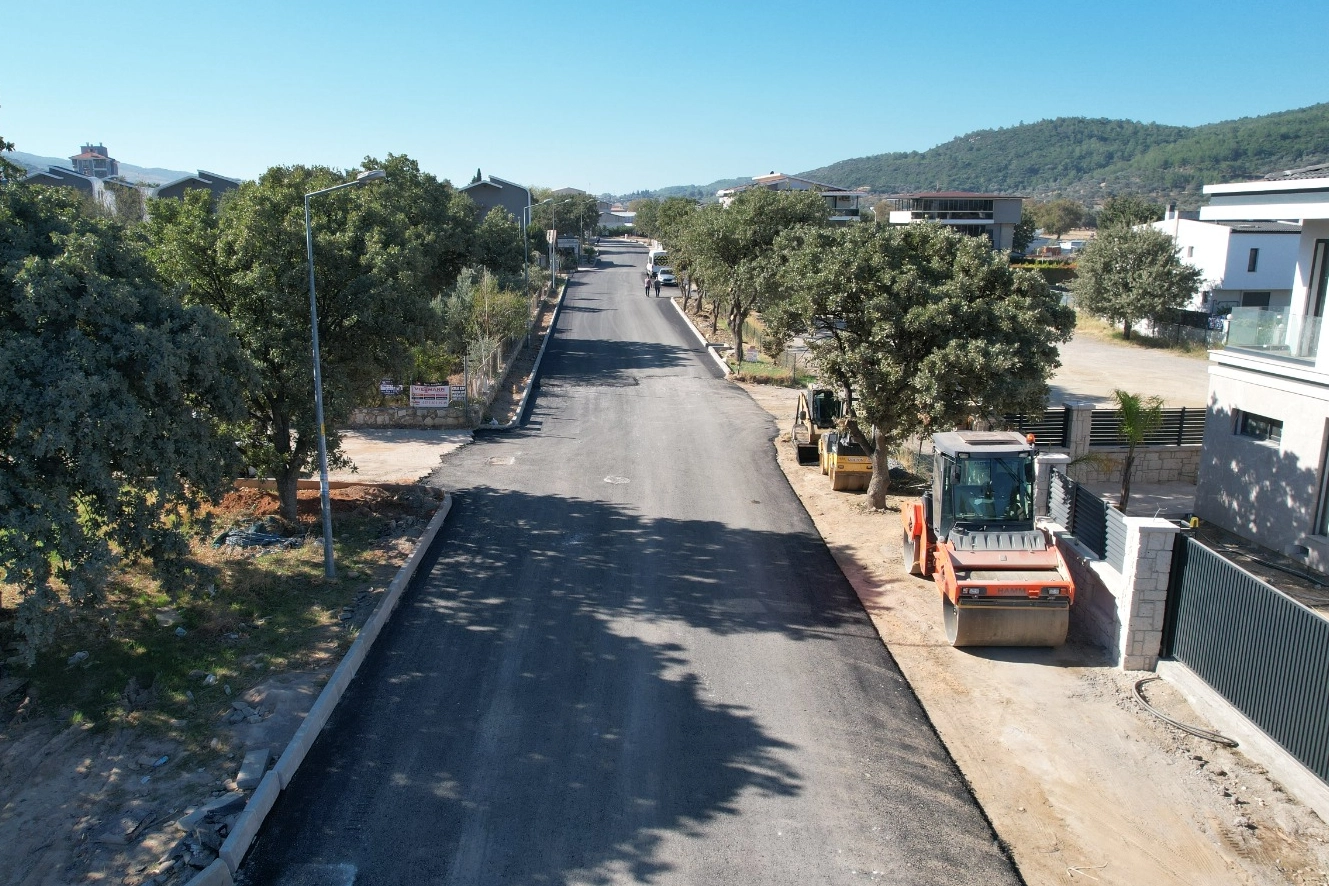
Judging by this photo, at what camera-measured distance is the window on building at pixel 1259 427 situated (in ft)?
55.9

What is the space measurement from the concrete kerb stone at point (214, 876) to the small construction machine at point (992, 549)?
30.6 feet

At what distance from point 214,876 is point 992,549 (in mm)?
10585

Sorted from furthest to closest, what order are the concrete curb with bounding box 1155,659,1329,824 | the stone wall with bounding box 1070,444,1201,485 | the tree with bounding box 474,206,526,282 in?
1. the tree with bounding box 474,206,526,282
2. the stone wall with bounding box 1070,444,1201,485
3. the concrete curb with bounding box 1155,659,1329,824

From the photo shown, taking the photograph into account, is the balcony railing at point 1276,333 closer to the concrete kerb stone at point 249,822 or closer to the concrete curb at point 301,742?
the concrete curb at point 301,742

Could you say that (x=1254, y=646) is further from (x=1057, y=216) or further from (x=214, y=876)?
(x=1057, y=216)

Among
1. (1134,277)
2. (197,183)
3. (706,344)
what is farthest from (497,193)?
(1134,277)

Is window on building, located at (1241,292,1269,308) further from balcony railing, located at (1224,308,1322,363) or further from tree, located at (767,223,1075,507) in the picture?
tree, located at (767,223,1075,507)

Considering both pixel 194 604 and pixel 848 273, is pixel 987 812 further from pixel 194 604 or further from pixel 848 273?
pixel 194 604

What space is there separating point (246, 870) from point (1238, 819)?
32.3 feet

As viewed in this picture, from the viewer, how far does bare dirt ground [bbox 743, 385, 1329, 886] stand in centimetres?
832

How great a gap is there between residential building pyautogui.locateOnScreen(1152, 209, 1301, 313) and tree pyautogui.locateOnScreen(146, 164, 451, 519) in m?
42.4

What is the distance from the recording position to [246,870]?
26.4 ft

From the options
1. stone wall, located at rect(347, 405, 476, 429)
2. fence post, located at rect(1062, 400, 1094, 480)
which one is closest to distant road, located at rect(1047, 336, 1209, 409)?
fence post, located at rect(1062, 400, 1094, 480)

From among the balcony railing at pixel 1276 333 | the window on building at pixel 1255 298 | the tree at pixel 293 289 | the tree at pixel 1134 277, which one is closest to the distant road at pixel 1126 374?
the tree at pixel 1134 277
